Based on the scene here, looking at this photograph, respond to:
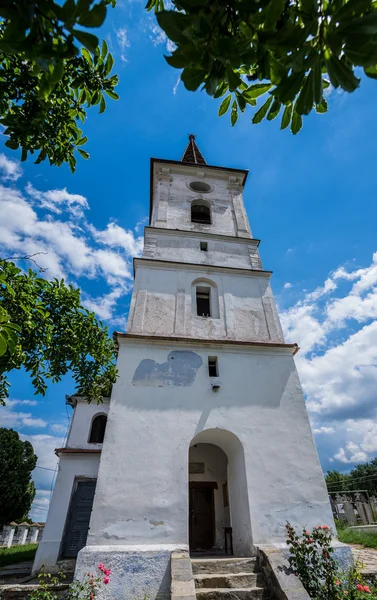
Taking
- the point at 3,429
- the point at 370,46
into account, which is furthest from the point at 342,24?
the point at 3,429

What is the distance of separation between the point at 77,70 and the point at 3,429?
20114 mm

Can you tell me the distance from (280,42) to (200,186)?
14000mm

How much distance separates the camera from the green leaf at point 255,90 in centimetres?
229

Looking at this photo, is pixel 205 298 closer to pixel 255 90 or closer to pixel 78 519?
pixel 255 90

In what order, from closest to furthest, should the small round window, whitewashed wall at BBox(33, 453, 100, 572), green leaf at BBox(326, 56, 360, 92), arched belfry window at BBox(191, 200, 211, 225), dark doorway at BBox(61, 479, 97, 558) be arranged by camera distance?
green leaf at BBox(326, 56, 360, 92), whitewashed wall at BBox(33, 453, 100, 572), dark doorway at BBox(61, 479, 97, 558), arched belfry window at BBox(191, 200, 211, 225), the small round window

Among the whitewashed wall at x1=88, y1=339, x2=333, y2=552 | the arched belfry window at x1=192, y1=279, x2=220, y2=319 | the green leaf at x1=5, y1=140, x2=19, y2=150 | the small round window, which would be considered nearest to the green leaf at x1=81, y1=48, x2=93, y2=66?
the green leaf at x1=5, y1=140, x2=19, y2=150

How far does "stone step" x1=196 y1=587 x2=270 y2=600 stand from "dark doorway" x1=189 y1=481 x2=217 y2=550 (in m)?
4.13

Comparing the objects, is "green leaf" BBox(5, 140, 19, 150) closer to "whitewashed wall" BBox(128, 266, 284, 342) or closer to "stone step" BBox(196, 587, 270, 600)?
"whitewashed wall" BBox(128, 266, 284, 342)

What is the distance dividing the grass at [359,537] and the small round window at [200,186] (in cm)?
1502

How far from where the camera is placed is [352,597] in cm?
483

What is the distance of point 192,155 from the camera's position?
19375 mm

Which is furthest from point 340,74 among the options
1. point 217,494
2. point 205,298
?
point 217,494

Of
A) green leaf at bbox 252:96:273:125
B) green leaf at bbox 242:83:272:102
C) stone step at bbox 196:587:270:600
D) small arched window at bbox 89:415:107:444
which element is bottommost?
stone step at bbox 196:587:270:600

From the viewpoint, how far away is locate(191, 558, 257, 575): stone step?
5.91 metres
